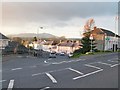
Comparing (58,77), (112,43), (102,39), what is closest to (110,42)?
(112,43)

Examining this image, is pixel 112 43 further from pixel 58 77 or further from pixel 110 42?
pixel 58 77

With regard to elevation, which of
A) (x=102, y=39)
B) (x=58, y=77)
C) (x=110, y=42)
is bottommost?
(x=58, y=77)

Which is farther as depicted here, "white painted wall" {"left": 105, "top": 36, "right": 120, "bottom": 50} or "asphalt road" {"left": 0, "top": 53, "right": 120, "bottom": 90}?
"white painted wall" {"left": 105, "top": 36, "right": 120, "bottom": 50}

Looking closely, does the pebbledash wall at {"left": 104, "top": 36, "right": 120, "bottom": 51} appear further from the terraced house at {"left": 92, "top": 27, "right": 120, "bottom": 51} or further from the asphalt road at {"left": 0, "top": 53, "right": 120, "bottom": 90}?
the asphalt road at {"left": 0, "top": 53, "right": 120, "bottom": 90}

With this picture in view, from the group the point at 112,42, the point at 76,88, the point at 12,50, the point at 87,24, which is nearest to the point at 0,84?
the point at 76,88

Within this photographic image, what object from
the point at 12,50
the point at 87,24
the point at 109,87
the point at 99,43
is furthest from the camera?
the point at 99,43

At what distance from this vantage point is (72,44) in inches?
5738

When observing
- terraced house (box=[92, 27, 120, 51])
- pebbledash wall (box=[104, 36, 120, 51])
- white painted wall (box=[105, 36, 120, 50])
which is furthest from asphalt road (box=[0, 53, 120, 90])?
white painted wall (box=[105, 36, 120, 50])

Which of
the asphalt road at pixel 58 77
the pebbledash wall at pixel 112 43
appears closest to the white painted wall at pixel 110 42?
the pebbledash wall at pixel 112 43

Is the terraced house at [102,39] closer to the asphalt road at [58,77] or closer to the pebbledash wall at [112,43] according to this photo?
the pebbledash wall at [112,43]

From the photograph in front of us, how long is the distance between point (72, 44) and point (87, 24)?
186ft

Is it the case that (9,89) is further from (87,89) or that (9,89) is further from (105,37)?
(105,37)

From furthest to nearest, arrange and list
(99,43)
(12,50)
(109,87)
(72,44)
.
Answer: (72,44) < (99,43) < (12,50) < (109,87)

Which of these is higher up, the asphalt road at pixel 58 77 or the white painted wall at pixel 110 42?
the white painted wall at pixel 110 42
